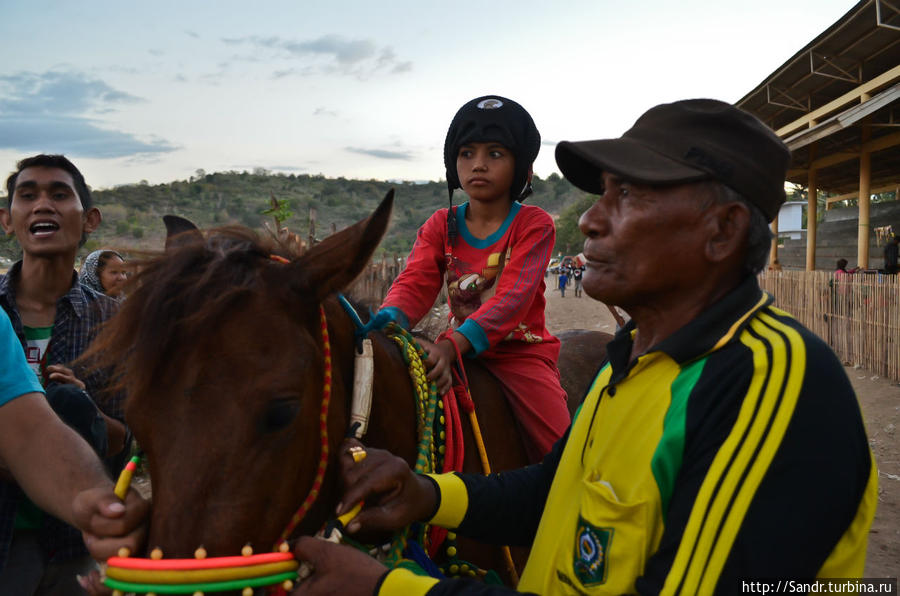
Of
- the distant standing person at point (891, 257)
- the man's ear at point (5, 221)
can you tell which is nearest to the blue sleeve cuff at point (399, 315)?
the man's ear at point (5, 221)

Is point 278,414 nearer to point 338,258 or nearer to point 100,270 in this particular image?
point 338,258

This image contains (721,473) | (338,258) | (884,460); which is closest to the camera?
(721,473)

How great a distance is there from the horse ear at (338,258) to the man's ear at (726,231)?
0.82 metres

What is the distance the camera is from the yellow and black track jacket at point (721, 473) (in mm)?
1096

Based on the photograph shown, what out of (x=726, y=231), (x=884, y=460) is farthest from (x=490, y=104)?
(x=884, y=460)

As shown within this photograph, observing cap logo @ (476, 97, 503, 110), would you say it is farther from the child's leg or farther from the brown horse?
the brown horse

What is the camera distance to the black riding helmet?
3098mm

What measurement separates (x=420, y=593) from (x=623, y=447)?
56cm

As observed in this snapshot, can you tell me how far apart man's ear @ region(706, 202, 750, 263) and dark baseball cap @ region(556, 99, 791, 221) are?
44mm

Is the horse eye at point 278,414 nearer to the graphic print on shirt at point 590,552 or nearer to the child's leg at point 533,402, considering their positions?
the graphic print on shirt at point 590,552

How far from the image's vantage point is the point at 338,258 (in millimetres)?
1598

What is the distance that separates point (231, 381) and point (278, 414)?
138mm

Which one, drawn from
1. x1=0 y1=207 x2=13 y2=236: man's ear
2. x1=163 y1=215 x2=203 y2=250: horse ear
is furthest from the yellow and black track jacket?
x1=0 y1=207 x2=13 y2=236: man's ear

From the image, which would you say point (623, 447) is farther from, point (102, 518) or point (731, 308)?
point (102, 518)
